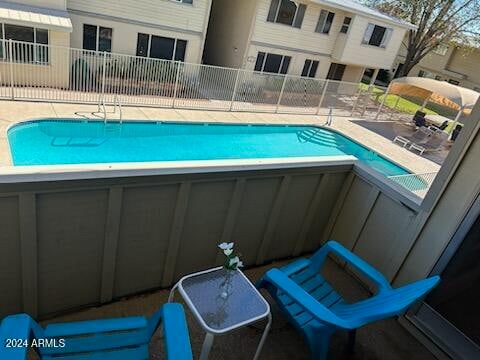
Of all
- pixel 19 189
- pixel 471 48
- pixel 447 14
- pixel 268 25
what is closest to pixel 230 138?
pixel 268 25

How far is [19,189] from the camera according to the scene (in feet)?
6.88

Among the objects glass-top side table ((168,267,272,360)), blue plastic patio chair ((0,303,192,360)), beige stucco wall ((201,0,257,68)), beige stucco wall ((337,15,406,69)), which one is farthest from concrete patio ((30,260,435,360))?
beige stucco wall ((337,15,406,69))

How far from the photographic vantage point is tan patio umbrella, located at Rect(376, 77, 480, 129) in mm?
14531

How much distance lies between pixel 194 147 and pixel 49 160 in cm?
389

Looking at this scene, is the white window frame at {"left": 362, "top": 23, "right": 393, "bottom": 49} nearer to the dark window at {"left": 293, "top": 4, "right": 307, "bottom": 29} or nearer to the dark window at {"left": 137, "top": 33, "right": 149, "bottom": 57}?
the dark window at {"left": 293, "top": 4, "right": 307, "bottom": 29}

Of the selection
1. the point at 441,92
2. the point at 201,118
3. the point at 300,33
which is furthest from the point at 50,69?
the point at 441,92

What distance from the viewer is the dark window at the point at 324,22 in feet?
53.3

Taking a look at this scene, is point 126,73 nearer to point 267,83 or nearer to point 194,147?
point 194,147

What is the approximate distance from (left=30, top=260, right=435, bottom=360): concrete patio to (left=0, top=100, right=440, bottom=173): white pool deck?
5453 mm

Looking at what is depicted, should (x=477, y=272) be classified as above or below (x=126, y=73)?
above

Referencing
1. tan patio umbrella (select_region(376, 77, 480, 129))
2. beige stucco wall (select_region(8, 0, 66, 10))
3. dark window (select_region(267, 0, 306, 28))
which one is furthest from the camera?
dark window (select_region(267, 0, 306, 28))

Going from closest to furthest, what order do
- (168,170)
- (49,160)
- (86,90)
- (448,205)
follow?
(168,170) → (448,205) → (49,160) → (86,90)

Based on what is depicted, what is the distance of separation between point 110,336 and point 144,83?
1107 cm

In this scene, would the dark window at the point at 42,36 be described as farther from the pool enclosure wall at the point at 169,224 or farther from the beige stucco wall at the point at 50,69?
the pool enclosure wall at the point at 169,224
